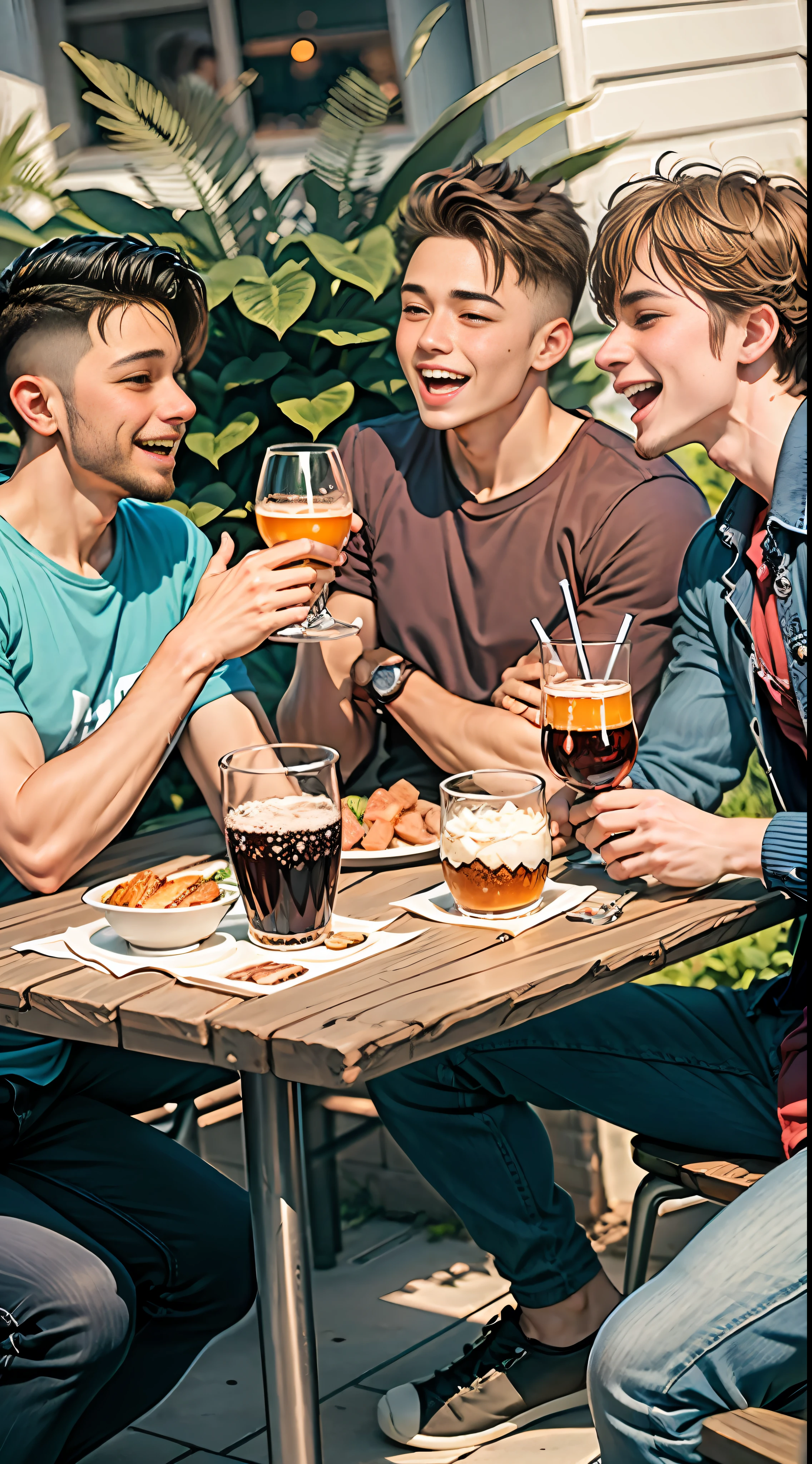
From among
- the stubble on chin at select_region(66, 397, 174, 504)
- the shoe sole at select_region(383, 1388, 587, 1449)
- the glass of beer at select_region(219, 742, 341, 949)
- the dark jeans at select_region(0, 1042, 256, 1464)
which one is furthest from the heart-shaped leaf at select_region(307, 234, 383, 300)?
the shoe sole at select_region(383, 1388, 587, 1449)

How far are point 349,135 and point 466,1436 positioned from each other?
2.42 meters

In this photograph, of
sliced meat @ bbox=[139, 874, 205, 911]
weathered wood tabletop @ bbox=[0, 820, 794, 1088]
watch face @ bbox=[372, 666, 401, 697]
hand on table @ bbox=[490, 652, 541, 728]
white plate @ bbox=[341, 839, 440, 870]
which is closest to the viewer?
weathered wood tabletop @ bbox=[0, 820, 794, 1088]

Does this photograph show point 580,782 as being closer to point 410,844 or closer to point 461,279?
point 410,844

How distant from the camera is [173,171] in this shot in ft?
9.91

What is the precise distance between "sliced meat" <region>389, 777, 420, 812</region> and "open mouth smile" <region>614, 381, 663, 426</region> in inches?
29.7

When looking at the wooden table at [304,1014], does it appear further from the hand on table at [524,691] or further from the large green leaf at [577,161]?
the large green leaf at [577,161]

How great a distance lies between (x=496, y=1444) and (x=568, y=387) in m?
1.89

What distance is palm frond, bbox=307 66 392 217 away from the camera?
9.45 ft

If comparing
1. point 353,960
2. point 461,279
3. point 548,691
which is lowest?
point 353,960

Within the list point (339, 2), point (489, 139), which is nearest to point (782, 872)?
point (489, 139)

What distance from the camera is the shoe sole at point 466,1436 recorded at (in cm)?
251

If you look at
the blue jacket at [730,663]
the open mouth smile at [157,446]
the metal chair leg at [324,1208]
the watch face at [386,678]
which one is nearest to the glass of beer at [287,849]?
the blue jacket at [730,663]

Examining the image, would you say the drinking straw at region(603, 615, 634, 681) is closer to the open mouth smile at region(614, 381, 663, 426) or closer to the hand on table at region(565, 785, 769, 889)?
the hand on table at region(565, 785, 769, 889)

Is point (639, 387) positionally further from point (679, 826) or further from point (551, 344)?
point (679, 826)
